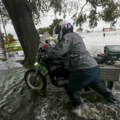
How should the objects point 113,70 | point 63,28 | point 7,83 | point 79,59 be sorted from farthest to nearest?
1. point 7,83
2. point 113,70
3. point 63,28
4. point 79,59

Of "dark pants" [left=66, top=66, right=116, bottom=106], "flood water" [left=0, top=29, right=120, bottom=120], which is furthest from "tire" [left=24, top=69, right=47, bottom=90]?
"dark pants" [left=66, top=66, right=116, bottom=106]

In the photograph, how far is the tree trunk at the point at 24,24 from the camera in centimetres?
1120

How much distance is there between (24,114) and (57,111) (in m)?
0.70

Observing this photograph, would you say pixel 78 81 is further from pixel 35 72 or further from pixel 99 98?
pixel 35 72

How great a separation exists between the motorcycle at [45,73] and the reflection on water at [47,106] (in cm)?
28

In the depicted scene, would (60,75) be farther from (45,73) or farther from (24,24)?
(24,24)

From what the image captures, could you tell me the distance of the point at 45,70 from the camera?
6.67 m

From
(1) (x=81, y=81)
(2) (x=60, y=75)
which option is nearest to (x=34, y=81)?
(2) (x=60, y=75)

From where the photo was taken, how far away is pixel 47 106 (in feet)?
19.1

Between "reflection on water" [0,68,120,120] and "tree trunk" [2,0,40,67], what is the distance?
4.40 m

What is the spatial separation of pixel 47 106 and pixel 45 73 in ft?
3.71

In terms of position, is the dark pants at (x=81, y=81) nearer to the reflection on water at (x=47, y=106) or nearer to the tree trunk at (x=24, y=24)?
the reflection on water at (x=47, y=106)

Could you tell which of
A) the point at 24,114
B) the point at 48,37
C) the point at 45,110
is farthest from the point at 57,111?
the point at 48,37

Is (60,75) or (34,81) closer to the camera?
(60,75)
